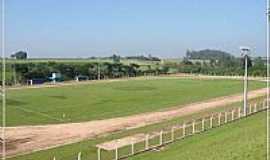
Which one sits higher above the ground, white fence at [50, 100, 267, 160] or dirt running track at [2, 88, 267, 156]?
white fence at [50, 100, 267, 160]

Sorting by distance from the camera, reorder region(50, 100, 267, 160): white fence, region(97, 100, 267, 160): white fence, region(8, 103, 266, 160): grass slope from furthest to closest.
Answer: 1. region(97, 100, 267, 160): white fence
2. region(50, 100, 267, 160): white fence
3. region(8, 103, 266, 160): grass slope

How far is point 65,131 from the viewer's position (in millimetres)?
31438

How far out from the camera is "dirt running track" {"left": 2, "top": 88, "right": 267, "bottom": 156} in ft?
88.5

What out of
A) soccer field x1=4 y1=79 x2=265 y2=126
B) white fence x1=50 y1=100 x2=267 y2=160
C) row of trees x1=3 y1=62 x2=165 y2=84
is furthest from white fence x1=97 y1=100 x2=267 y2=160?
row of trees x1=3 y1=62 x2=165 y2=84

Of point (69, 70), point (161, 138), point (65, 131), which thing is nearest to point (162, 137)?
point (161, 138)

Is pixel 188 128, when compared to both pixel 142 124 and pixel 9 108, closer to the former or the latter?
pixel 142 124

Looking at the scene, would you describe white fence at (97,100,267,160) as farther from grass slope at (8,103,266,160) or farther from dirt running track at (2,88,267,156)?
dirt running track at (2,88,267,156)

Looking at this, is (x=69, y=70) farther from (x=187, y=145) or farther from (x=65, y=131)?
(x=187, y=145)

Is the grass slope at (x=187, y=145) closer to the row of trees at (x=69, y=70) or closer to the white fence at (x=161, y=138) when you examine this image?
the white fence at (x=161, y=138)

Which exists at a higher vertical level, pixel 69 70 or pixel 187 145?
pixel 69 70

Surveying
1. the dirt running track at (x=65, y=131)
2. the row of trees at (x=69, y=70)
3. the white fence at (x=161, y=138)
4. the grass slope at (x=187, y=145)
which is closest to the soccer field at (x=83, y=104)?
the dirt running track at (x=65, y=131)

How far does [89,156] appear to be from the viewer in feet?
76.7

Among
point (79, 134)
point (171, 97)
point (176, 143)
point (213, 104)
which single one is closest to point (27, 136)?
point (79, 134)

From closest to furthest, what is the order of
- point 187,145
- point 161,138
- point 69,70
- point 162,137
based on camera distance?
point 187,145, point 161,138, point 162,137, point 69,70
